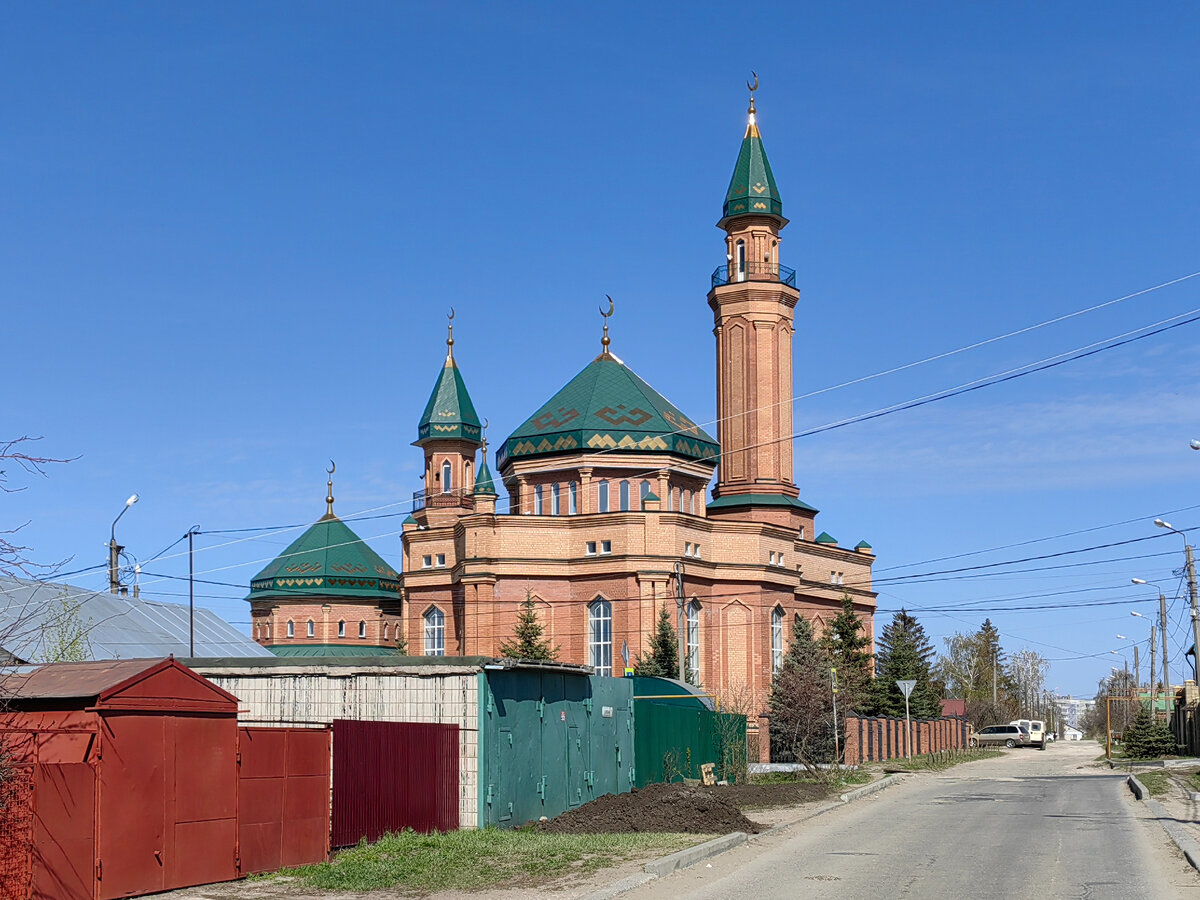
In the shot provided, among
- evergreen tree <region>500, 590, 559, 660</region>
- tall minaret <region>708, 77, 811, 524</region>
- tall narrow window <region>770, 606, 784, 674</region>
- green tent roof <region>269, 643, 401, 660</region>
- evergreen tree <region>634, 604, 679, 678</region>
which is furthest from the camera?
green tent roof <region>269, 643, 401, 660</region>

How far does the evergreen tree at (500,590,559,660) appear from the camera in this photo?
2377 inches

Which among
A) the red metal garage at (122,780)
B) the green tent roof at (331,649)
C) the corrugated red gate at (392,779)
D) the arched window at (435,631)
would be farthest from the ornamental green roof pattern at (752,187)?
the red metal garage at (122,780)

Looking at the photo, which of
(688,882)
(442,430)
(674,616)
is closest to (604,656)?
(674,616)

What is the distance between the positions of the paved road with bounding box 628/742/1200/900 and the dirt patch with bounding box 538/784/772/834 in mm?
906

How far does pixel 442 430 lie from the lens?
270 feet

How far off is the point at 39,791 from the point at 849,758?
34.5m

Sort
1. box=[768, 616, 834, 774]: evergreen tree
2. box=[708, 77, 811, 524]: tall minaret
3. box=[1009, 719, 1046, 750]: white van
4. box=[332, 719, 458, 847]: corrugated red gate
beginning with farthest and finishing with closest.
→ box=[1009, 719, 1046, 750]: white van, box=[708, 77, 811, 524]: tall minaret, box=[768, 616, 834, 774]: evergreen tree, box=[332, 719, 458, 847]: corrugated red gate

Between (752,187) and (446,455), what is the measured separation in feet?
80.3

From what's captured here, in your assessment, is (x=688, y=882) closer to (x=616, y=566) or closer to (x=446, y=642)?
(x=616, y=566)

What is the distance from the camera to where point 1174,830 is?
21.4m

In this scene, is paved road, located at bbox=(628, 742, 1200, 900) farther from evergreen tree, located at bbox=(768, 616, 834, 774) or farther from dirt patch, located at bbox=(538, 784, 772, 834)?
evergreen tree, located at bbox=(768, 616, 834, 774)

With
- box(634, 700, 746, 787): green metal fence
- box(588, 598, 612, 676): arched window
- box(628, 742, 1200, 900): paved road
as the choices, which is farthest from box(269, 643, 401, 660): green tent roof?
box(628, 742, 1200, 900): paved road

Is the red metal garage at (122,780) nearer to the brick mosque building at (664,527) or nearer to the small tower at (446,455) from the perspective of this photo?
the brick mosque building at (664,527)

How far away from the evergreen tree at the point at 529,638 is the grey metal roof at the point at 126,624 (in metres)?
27.5
